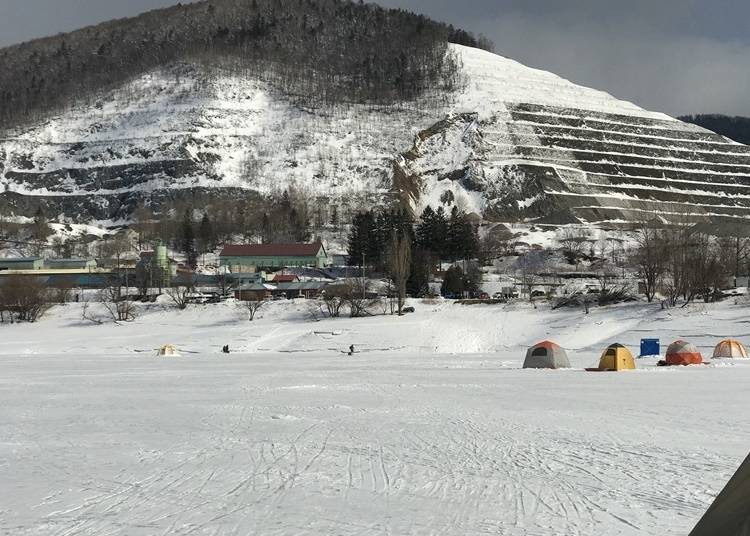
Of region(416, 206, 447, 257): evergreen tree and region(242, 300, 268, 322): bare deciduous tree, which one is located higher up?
→ region(416, 206, 447, 257): evergreen tree

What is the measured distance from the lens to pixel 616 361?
81.9 feet

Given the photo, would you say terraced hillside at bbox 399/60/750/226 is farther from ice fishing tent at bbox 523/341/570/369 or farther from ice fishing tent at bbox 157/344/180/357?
ice fishing tent at bbox 523/341/570/369

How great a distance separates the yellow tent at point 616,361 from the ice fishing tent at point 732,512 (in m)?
20.7

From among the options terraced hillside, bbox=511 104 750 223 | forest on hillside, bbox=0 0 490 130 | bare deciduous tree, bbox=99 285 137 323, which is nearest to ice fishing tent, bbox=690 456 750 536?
bare deciduous tree, bbox=99 285 137 323

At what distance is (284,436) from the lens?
38.9 ft

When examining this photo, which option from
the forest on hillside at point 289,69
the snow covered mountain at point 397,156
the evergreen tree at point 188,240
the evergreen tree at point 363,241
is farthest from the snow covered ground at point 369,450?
the forest on hillside at point 289,69

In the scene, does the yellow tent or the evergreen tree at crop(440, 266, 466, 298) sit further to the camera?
the evergreen tree at crop(440, 266, 466, 298)

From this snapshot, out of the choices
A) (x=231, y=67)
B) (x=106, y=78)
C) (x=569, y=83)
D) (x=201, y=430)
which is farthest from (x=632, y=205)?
(x=106, y=78)

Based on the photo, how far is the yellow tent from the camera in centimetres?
2492

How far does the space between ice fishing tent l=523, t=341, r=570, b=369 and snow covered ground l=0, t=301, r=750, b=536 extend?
48.0 inches

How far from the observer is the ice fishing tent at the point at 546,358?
27.1 metres

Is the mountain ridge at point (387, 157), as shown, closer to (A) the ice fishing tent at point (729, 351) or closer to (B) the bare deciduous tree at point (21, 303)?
(B) the bare deciduous tree at point (21, 303)

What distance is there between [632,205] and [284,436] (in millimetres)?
118082

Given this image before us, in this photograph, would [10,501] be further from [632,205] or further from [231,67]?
[231,67]
